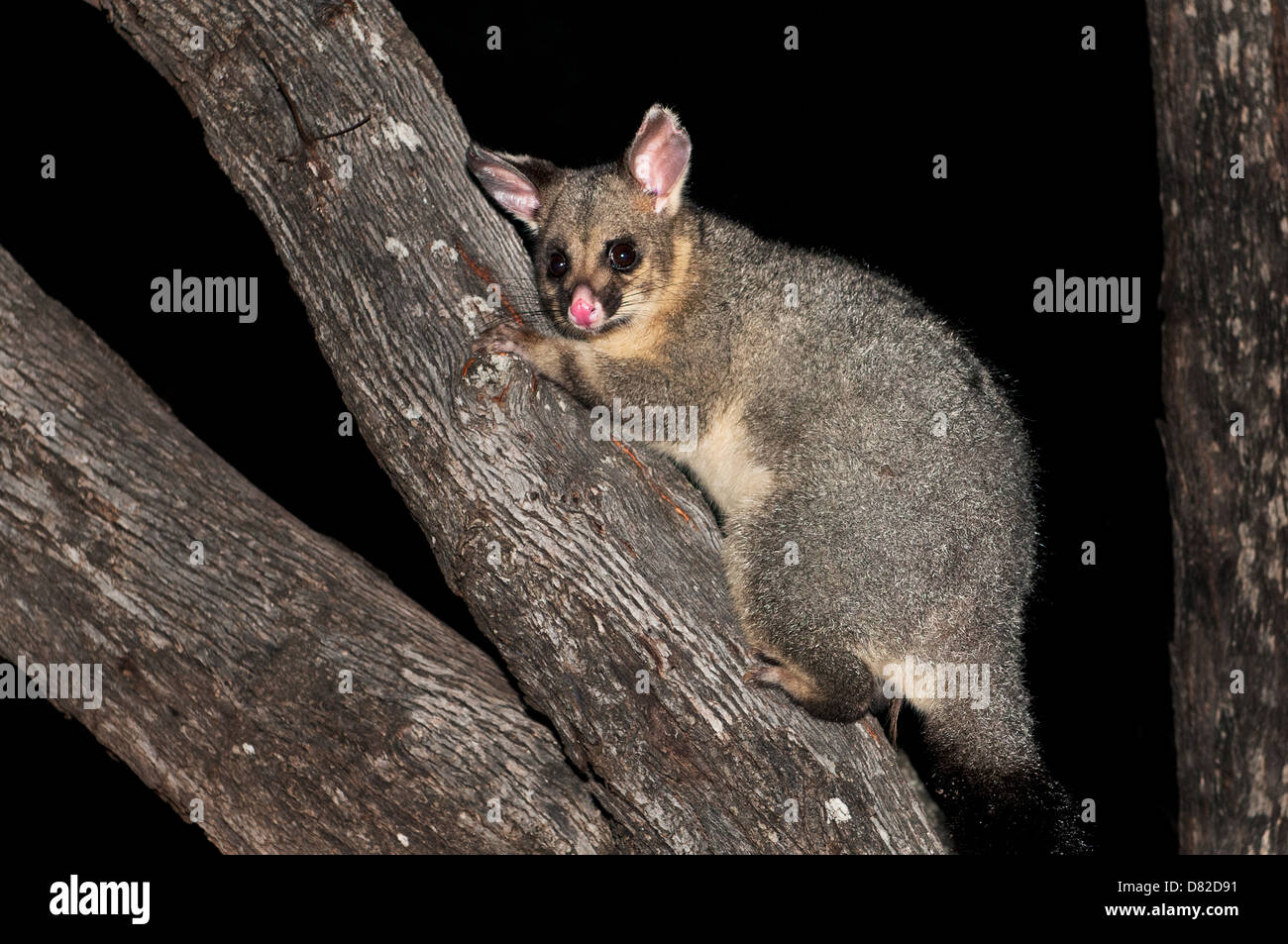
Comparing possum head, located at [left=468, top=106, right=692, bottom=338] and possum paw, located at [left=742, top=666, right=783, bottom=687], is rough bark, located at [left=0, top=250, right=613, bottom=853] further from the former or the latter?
possum head, located at [left=468, top=106, right=692, bottom=338]

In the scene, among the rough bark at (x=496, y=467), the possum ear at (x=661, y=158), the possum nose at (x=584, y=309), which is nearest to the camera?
the rough bark at (x=496, y=467)

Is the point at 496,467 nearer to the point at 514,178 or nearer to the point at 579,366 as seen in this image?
the point at 579,366

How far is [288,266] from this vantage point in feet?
12.6

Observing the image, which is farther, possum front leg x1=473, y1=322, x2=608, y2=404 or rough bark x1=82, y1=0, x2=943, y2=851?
possum front leg x1=473, y1=322, x2=608, y2=404

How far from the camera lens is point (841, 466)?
3.84 m

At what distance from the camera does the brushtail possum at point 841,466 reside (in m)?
3.71

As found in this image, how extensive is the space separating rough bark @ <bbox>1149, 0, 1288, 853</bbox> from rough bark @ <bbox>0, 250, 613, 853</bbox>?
183 centimetres

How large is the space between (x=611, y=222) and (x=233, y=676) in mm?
2105

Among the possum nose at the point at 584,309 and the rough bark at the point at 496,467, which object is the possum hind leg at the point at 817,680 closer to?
the rough bark at the point at 496,467

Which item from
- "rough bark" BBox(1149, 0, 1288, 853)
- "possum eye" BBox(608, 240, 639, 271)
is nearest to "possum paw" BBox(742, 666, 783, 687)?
"rough bark" BBox(1149, 0, 1288, 853)

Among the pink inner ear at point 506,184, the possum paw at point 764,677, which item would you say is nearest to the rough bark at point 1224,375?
the possum paw at point 764,677

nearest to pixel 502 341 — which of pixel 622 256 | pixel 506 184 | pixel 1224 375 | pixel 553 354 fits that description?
pixel 553 354

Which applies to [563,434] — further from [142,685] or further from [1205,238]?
[1205,238]

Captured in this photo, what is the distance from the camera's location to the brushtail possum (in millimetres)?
3711
